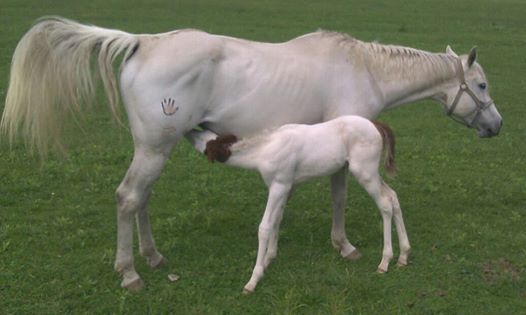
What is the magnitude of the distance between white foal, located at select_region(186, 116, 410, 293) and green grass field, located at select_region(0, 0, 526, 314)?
0.59 meters

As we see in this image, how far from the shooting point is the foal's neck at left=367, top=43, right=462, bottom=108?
5613 millimetres

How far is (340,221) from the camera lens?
5.72m

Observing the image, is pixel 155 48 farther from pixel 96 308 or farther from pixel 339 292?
pixel 339 292

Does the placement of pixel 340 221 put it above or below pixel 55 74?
below

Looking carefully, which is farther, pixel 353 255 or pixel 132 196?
pixel 353 255

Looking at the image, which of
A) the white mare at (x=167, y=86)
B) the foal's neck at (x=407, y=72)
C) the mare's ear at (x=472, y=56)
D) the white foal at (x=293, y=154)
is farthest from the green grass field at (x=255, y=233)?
the mare's ear at (x=472, y=56)

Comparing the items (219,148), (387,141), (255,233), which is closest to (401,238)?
(387,141)

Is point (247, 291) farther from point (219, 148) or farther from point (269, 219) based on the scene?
point (219, 148)

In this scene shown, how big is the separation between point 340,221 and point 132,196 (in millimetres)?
1893

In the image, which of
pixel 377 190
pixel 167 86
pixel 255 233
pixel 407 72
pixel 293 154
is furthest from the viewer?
pixel 255 233

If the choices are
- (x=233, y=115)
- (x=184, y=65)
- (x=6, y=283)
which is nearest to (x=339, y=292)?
(x=233, y=115)

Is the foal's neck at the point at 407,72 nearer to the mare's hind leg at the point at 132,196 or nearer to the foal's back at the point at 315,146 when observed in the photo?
the foal's back at the point at 315,146

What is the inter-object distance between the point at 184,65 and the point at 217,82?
0.97 feet

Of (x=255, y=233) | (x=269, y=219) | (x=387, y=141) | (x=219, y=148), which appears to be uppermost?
(x=219, y=148)
